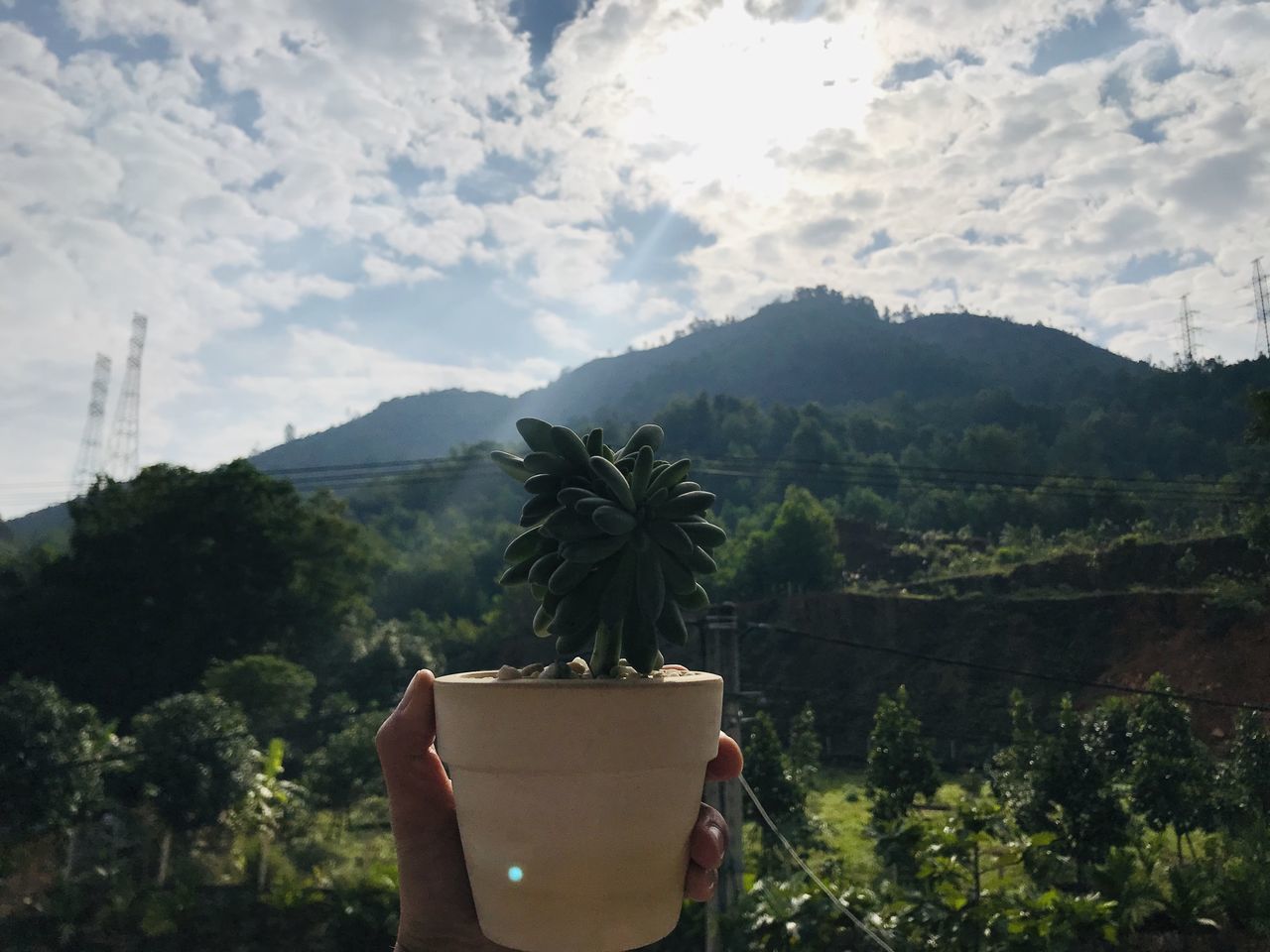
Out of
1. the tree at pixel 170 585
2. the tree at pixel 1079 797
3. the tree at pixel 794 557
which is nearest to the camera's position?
the tree at pixel 1079 797

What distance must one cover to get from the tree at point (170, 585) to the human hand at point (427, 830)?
26218 mm

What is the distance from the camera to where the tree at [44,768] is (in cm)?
1395

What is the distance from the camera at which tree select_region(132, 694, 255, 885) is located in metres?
14.5

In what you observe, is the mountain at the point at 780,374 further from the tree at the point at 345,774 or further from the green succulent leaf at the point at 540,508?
the green succulent leaf at the point at 540,508

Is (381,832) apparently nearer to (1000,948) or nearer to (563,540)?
(1000,948)

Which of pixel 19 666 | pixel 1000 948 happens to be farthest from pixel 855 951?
pixel 19 666

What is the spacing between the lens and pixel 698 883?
4.54 feet

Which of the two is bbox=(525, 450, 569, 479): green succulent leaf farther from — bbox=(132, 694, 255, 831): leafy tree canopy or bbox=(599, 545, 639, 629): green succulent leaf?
bbox=(132, 694, 255, 831): leafy tree canopy

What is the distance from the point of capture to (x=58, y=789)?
14039mm

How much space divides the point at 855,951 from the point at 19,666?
966 inches

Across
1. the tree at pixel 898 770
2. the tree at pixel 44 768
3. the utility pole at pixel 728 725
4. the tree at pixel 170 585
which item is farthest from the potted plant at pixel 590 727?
the tree at pixel 170 585

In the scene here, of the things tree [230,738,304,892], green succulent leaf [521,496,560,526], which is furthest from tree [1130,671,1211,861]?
tree [230,738,304,892]

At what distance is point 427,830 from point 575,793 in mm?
500

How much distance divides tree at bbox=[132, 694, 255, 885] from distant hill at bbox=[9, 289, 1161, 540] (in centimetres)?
6137
